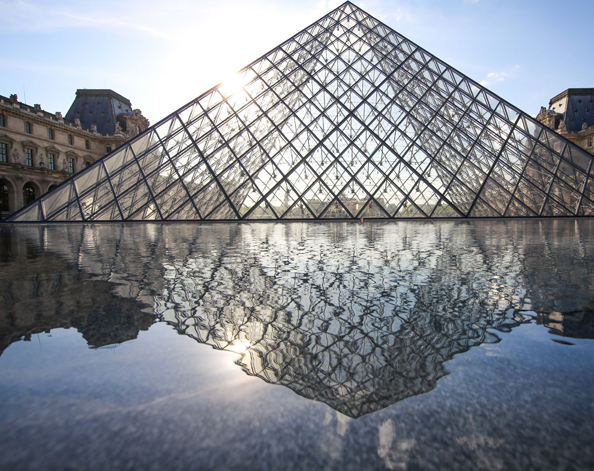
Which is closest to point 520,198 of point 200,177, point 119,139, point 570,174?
point 570,174

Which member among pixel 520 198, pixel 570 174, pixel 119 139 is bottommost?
pixel 520 198

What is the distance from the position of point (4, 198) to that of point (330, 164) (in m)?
35.9

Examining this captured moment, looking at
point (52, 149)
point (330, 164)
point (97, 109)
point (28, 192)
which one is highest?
point (97, 109)

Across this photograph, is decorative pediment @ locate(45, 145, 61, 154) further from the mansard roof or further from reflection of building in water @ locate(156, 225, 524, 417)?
reflection of building in water @ locate(156, 225, 524, 417)

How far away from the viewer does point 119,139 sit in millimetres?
52156

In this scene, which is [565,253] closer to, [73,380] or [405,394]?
[405,394]

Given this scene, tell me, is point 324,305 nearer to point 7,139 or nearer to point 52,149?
point 7,139

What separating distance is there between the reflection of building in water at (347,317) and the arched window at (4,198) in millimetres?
41280

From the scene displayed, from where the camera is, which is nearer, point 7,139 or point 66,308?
point 66,308

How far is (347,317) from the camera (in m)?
2.55

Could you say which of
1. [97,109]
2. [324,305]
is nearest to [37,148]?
[97,109]

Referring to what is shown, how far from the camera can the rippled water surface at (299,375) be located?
3.78 feet

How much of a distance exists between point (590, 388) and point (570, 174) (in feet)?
69.7

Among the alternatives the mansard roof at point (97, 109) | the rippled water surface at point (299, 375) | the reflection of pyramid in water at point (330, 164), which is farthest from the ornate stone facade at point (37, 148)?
the rippled water surface at point (299, 375)
